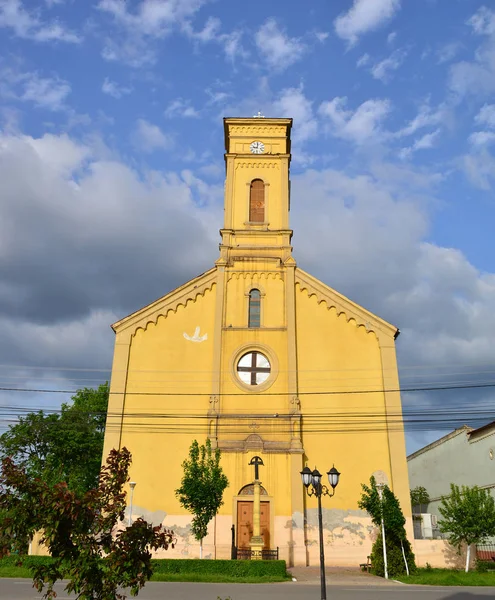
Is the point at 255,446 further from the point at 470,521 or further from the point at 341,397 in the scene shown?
the point at 470,521

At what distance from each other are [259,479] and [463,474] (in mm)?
21776

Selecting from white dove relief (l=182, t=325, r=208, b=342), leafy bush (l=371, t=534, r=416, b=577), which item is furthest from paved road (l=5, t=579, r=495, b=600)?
white dove relief (l=182, t=325, r=208, b=342)

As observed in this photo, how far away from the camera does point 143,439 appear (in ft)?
83.7

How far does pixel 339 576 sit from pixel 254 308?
13.1 metres

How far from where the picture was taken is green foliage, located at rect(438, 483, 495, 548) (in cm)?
2309

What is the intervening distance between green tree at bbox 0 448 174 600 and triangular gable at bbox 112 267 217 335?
19.8m

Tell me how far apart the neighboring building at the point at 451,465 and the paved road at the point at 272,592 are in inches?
487

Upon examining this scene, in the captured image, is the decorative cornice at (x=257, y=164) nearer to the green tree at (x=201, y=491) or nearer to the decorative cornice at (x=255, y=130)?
the decorative cornice at (x=255, y=130)

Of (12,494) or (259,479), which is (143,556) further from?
(259,479)

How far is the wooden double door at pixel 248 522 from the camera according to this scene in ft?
77.9

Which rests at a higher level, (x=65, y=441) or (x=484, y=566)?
(x=65, y=441)

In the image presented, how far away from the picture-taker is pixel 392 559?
21938 millimetres

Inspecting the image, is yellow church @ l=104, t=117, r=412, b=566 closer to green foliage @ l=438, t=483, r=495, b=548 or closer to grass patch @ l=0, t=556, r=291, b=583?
green foliage @ l=438, t=483, r=495, b=548

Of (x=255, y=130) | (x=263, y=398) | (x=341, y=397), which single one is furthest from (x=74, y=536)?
(x=255, y=130)
